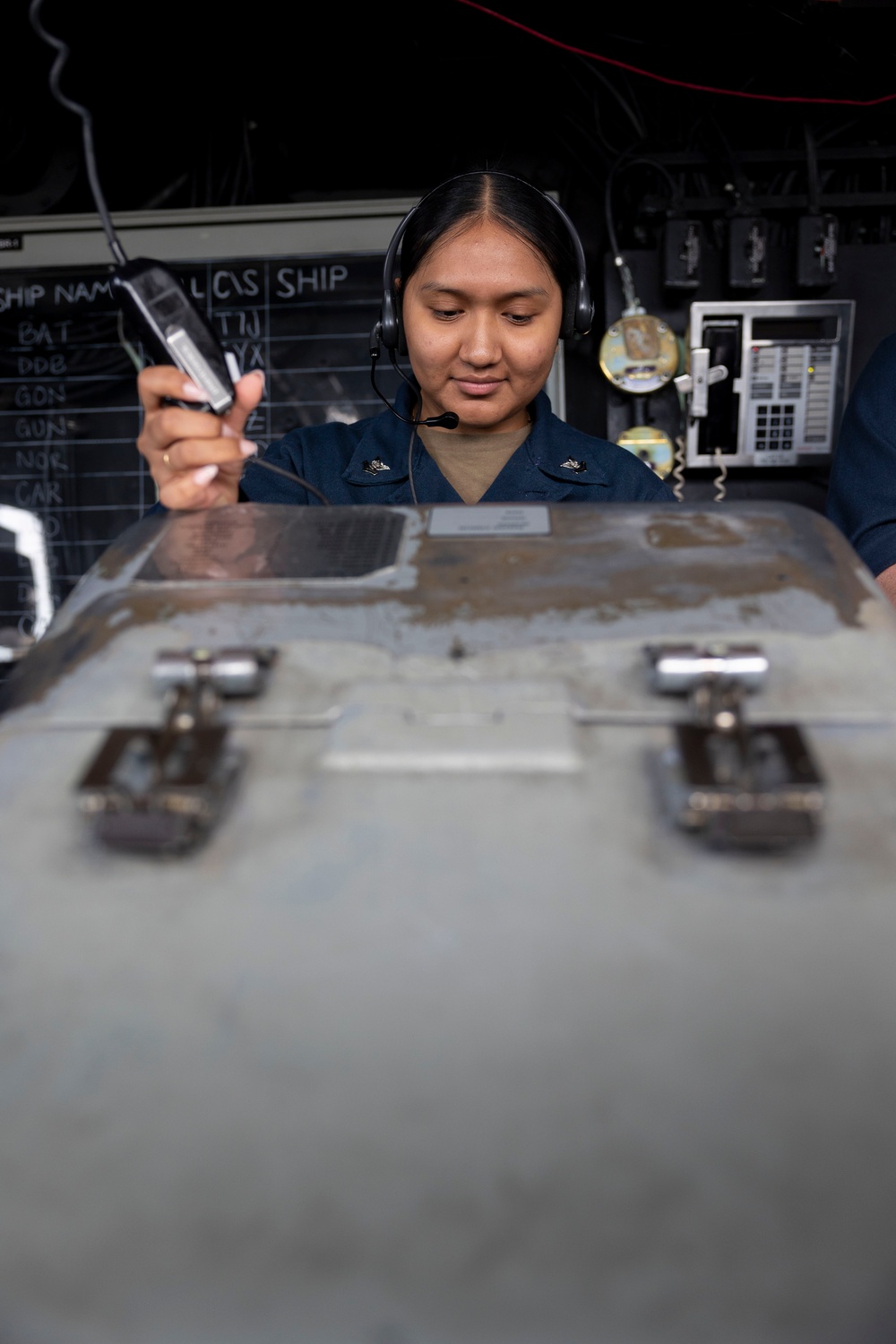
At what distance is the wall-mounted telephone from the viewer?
2.17 metres

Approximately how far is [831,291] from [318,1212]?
7.67 ft

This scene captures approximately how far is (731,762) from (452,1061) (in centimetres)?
19

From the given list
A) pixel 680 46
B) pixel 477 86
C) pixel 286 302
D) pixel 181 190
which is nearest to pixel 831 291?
pixel 680 46

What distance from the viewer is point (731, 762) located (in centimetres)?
47

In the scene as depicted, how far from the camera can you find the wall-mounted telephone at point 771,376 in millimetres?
2168

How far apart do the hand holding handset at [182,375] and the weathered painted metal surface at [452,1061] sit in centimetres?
38

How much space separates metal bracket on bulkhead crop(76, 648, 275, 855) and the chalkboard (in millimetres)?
1946

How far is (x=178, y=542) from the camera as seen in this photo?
2.27ft

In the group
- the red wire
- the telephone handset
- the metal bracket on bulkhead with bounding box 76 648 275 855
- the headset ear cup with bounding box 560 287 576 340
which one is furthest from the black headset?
the red wire

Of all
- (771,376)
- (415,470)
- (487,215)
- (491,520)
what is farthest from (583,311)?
(771,376)

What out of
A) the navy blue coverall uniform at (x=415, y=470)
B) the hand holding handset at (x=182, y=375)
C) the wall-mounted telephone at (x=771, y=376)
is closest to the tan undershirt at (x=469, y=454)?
the navy blue coverall uniform at (x=415, y=470)

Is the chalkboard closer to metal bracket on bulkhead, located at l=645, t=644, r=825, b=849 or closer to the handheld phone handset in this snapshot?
the handheld phone handset

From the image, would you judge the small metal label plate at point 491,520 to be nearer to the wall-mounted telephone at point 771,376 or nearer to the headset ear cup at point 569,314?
the headset ear cup at point 569,314

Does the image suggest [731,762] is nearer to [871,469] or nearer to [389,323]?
[389,323]
